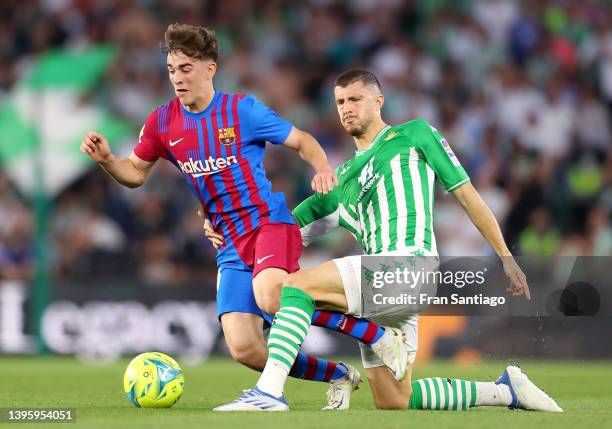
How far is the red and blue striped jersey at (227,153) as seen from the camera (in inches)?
281

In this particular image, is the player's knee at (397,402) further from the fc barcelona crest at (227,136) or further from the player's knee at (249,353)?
the fc barcelona crest at (227,136)

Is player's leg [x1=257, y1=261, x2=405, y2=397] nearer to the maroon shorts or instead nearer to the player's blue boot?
the player's blue boot

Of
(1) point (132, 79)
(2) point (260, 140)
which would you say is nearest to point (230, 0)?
(1) point (132, 79)

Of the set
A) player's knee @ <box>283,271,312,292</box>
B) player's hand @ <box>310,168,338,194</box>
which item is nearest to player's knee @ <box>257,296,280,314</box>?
player's knee @ <box>283,271,312,292</box>

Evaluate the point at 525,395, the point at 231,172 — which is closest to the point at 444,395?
the point at 525,395

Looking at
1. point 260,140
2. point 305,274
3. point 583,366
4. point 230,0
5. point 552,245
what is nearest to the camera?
point 305,274

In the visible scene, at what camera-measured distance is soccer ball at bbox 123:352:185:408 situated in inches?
271

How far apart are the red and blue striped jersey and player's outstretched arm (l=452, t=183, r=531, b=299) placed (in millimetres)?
1107

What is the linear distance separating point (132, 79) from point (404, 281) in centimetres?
876

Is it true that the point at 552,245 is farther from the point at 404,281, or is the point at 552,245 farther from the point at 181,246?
the point at 404,281

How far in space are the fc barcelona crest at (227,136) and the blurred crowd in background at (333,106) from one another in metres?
6.12

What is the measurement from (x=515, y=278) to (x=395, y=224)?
740mm

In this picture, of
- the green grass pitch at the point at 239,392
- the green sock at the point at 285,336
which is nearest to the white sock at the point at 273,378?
the green sock at the point at 285,336

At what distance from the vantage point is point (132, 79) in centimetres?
1474
